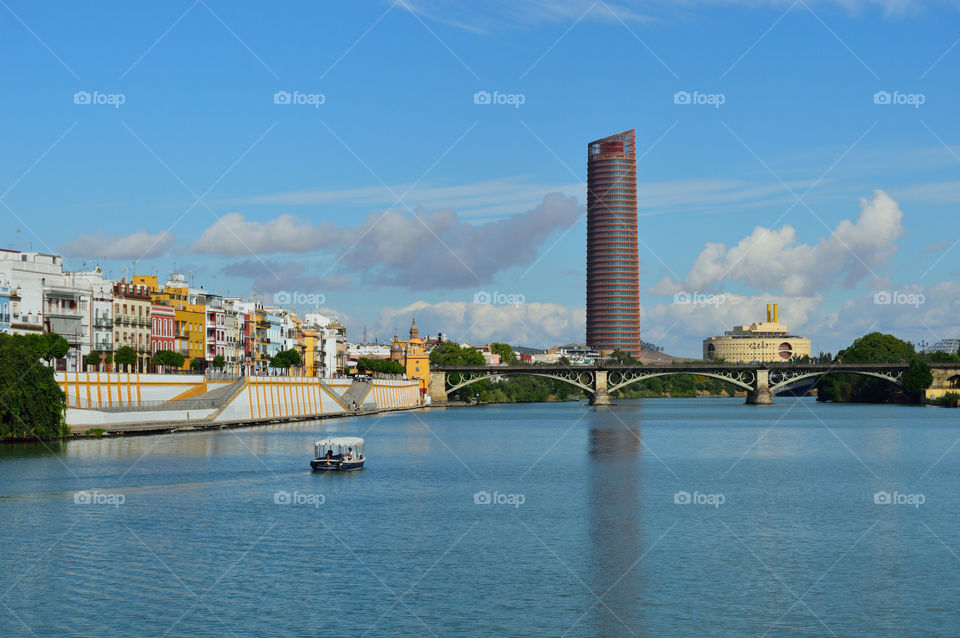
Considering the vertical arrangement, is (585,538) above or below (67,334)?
below

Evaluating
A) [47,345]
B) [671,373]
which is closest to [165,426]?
[47,345]

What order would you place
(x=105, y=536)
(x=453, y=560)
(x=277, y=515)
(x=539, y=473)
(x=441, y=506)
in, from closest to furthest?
(x=453, y=560) < (x=105, y=536) < (x=277, y=515) < (x=441, y=506) < (x=539, y=473)

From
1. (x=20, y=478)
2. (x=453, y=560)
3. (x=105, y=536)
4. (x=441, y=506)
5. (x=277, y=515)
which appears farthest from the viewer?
(x=20, y=478)

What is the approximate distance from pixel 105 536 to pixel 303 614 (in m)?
14.4

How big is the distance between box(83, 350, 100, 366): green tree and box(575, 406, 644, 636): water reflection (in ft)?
157

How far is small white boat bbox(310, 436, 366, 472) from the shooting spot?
70.6 metres

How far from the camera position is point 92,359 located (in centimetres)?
10938

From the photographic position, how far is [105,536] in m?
45.1

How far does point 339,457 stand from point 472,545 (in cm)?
2753

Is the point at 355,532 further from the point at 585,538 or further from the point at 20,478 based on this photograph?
the point at 20,478

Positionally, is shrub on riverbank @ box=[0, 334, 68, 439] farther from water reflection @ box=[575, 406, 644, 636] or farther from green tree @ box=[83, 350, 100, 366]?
water reflection @ box=[575, 406, 644, 636]

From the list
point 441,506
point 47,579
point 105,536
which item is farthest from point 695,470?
point 47,579

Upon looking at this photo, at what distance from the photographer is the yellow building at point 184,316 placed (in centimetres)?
13400
